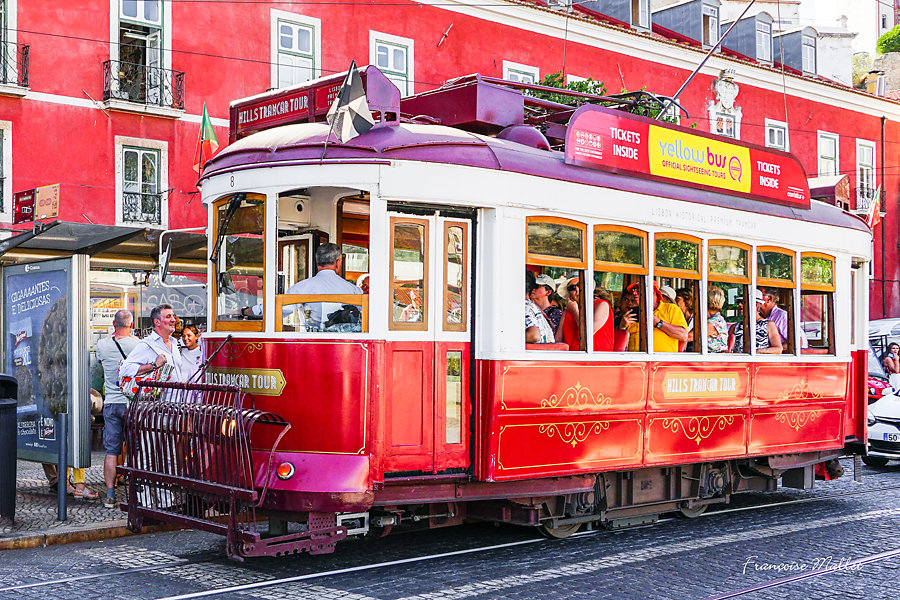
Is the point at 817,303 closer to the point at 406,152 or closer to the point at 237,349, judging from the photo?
the point at 406,152

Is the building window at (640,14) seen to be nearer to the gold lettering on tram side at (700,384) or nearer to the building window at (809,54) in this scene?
the building window at (809,54)

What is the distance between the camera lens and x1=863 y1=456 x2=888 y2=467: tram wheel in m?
14.2

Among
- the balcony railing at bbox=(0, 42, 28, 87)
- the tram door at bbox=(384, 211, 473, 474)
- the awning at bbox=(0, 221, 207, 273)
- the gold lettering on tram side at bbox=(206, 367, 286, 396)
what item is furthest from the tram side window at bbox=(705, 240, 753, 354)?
the balcony railing at bbox=(0, 42, 28, 87)

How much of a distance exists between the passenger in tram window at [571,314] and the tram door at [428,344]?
3.33 ft

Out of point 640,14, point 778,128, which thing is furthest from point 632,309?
point 778,128

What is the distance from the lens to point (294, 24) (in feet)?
67.1

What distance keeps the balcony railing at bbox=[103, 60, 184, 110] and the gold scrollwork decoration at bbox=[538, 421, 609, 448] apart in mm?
12858

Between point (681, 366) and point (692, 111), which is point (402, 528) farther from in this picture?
point (692, 111)

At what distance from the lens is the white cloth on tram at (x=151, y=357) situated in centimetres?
948

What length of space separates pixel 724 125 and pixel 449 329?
2196 cm

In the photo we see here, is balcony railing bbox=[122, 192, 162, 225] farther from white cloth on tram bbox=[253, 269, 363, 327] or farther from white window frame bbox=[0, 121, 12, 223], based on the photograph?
white cloth on tram bbox=[253, 269, 363, 327]

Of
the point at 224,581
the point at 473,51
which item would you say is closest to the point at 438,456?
the point at 224,581

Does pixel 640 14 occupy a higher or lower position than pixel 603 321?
higher

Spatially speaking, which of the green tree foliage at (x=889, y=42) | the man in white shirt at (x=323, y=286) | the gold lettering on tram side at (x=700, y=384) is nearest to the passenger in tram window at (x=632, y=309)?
the gold lettering on tram side at (x=700, y=384)
